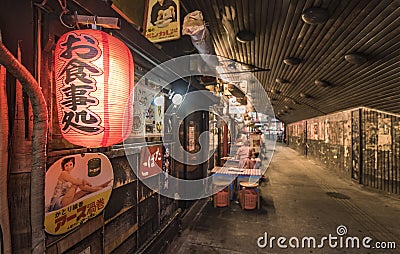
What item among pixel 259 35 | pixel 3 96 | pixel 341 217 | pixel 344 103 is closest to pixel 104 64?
pixel 3 96

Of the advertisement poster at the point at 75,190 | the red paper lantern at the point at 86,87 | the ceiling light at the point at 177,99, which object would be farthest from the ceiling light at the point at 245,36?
the advertisement poster at the point at 75,190

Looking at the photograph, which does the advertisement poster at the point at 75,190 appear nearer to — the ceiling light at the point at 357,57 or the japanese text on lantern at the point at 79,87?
the japanese text on lantern at the point at 79,87

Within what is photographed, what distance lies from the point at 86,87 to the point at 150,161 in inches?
128

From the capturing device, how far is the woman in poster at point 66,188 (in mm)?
Answer: 2781

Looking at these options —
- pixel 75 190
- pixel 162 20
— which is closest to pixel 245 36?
pixel 162 20

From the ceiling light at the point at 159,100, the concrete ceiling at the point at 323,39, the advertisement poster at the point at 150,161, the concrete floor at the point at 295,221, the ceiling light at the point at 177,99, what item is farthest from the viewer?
the ceiling light at the point at 177,99

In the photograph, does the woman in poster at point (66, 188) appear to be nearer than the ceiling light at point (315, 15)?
Yes

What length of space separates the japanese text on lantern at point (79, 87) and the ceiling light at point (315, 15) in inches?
202

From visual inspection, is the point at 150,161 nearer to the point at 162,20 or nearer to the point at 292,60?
the point at 162,20

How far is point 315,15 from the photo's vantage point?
5.26 m

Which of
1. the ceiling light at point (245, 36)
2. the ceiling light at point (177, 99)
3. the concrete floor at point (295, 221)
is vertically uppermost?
the ceiling light at point (245, 36)

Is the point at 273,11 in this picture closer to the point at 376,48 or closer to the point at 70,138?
the point at 376,48

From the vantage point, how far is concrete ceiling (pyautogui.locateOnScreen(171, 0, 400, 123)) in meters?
5.17

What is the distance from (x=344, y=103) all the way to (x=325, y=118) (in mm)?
5885
